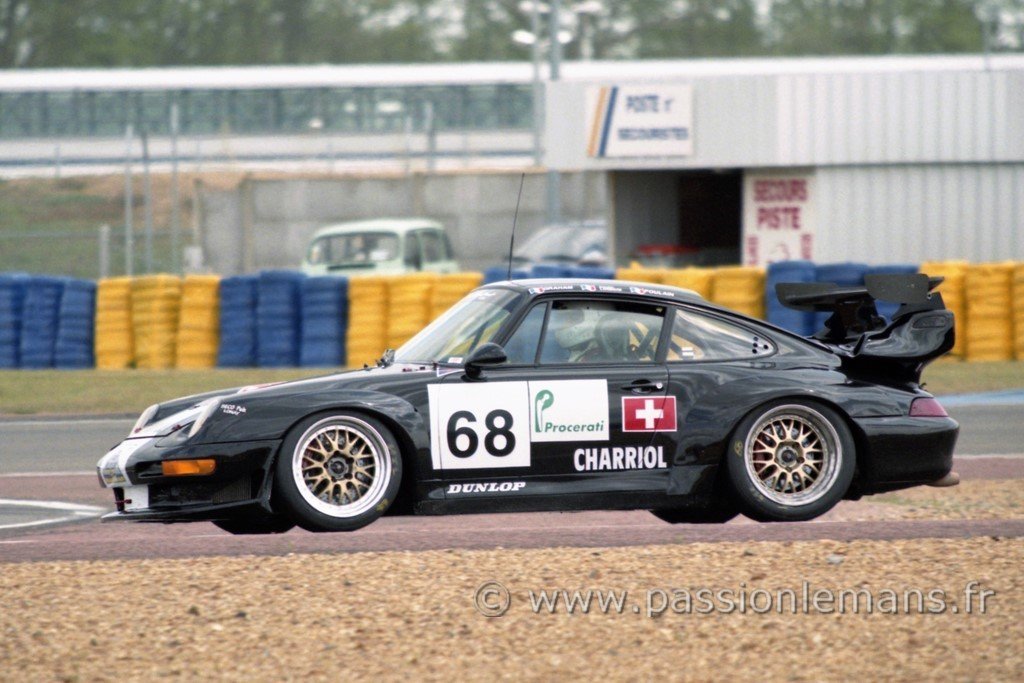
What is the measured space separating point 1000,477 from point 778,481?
328 cm

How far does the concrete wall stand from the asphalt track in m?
20.7

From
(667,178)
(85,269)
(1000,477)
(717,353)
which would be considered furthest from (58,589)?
(85,269)

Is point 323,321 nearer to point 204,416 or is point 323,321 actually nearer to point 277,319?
point 277,319

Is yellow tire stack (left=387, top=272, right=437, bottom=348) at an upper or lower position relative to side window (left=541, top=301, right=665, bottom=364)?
lower

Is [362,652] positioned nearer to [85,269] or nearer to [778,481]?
[778,481]

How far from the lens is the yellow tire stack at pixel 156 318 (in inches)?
737

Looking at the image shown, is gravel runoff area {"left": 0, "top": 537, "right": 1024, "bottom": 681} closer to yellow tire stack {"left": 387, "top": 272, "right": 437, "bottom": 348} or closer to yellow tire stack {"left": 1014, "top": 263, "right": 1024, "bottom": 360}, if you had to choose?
yellow tire stack {"left": 387, "top": 272, "right": 437, "bottom": 348}

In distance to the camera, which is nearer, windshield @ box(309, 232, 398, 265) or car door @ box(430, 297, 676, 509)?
car door @ box(430, 297, 676, 509)

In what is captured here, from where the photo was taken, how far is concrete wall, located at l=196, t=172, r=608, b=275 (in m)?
32.9

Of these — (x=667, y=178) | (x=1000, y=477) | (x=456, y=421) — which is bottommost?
(x=1000, y=477)

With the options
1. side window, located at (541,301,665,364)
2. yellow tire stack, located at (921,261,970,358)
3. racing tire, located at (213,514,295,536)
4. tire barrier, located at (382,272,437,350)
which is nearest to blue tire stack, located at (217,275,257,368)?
tire barrier, located at (382,272,437,350)

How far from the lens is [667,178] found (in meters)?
26.8

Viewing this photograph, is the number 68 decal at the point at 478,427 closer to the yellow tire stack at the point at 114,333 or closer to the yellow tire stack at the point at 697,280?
the yellow tire stack at the point at 697,280

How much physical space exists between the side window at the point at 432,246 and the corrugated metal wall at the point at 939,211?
7.00 metres
